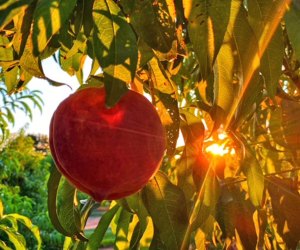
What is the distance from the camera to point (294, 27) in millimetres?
629

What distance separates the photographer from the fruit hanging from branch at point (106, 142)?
2.29 ft

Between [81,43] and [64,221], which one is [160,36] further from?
[64,221]

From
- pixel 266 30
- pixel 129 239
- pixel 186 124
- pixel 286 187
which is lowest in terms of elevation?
pixel 129 239

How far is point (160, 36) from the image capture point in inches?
26.0

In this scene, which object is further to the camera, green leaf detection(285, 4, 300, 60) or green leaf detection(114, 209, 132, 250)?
green leaf detection(114, 209, 132, 250)

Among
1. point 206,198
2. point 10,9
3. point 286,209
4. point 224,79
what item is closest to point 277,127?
point 286,209

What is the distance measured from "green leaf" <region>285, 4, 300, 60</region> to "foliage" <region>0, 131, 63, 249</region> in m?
3.63

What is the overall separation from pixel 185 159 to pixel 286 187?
0.79 ft

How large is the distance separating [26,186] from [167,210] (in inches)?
219

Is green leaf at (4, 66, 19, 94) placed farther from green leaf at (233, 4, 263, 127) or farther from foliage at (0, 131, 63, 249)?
foliage at (0, 131, 63, 249)

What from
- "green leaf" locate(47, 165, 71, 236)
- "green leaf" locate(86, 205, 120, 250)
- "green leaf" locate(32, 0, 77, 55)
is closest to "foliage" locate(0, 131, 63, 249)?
"green leaf" locate(86, 205, 120, 250)

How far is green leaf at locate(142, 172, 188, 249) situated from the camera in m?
0.85

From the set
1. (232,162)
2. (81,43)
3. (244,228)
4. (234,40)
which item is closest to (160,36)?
(234,40)

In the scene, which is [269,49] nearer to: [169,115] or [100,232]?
[169,115]
